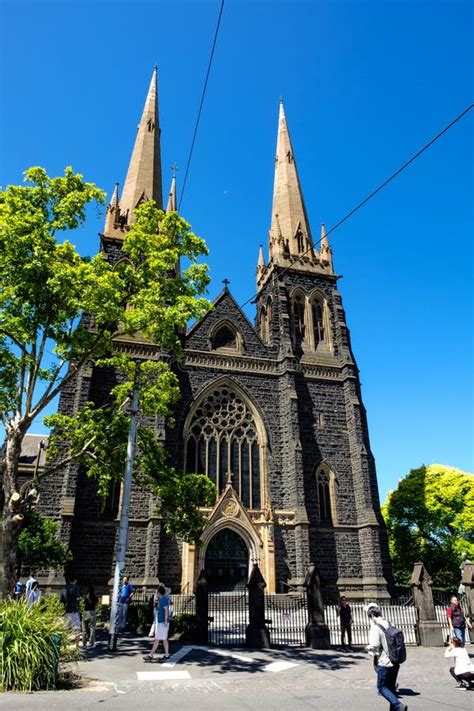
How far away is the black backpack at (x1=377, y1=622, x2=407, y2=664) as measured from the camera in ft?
20.1

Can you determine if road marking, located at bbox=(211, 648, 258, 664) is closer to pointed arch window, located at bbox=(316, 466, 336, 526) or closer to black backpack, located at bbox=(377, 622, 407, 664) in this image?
black backpack, located at bbox=(377, 622, 407, 664)

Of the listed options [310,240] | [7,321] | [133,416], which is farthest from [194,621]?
[310,240]

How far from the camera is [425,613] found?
577 inches

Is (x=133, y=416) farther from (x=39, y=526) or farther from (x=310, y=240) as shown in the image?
(x=310, y=240)

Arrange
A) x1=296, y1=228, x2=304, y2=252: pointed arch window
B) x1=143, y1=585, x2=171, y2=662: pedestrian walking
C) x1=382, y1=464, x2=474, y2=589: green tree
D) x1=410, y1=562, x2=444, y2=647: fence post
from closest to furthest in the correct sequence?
x1=143, y1=585, x2=171, y2=662: pedestrian walking → x1=410, y1=562, x2=444, y2=647: fence post → x1=382, y1=464, x2=474, y2=589: green tree → x1=296, y1=228, x2=304, y2=252: pointed arch window

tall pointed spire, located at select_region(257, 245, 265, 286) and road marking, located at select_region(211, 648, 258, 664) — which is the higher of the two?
tall pointed spire, located at select_region(257, 245, 265, 286)

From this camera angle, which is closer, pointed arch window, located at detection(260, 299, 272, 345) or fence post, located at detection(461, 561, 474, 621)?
fence post, located at detection(461, 561, 474, 621)

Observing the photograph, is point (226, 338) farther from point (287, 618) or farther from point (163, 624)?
Answer: point (163, 624)

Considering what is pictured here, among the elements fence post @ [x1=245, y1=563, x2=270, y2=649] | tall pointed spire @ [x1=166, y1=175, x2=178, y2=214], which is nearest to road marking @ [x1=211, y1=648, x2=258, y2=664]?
fence post @ [x1=245, y1=563, x2=270, y2=649]

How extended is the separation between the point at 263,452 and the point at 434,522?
1607 centimetres

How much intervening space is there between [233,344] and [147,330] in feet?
55.1

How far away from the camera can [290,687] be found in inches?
336

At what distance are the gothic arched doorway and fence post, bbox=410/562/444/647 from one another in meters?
11.1

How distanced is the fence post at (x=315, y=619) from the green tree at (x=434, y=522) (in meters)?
23.1
